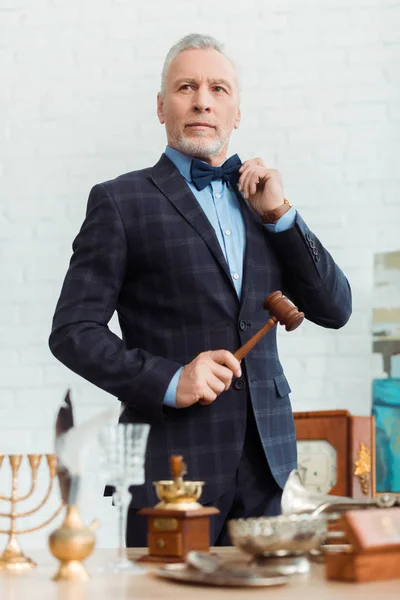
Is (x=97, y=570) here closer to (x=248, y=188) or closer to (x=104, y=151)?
(x=248, y=188)

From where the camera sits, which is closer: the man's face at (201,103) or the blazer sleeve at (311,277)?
the blazer sleeve at (311,277)

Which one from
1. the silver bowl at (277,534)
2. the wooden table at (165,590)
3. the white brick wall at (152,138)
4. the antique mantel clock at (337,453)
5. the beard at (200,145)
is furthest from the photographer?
the white brick wall at (152,138)

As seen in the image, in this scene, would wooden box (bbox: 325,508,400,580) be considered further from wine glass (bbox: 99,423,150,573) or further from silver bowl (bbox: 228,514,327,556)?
wine glass (bbox: 99,423,150,573)

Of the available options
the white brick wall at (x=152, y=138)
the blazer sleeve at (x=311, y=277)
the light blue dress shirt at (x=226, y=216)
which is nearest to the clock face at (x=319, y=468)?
the white brick wall at (x=152, y=138)

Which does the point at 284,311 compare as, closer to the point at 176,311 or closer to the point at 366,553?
the point at 176,311

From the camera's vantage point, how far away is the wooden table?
1.19m

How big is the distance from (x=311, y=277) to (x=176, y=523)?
866mm

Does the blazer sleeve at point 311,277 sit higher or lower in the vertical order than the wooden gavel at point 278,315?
higher

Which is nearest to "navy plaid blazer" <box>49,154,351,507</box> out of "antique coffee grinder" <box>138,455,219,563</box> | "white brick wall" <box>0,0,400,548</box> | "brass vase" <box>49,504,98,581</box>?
"antique coffee grinder" <box>138,455,219,563</box>

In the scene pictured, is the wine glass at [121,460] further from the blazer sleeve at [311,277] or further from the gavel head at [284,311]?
the blazer sleeve at [311,277]

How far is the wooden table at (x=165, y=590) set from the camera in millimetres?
1189

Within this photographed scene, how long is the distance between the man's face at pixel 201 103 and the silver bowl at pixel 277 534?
118 cm

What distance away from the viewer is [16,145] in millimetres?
3746

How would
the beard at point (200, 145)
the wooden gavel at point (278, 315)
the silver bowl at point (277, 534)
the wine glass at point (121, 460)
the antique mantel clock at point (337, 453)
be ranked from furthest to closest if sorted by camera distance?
the antique mantel clock at point (337, 453) < the beard at point (200, 145) < the wooden gavel at point (278, 315) < the wine glass at point (121, 460) < the silver bowl at point (277, 534)
